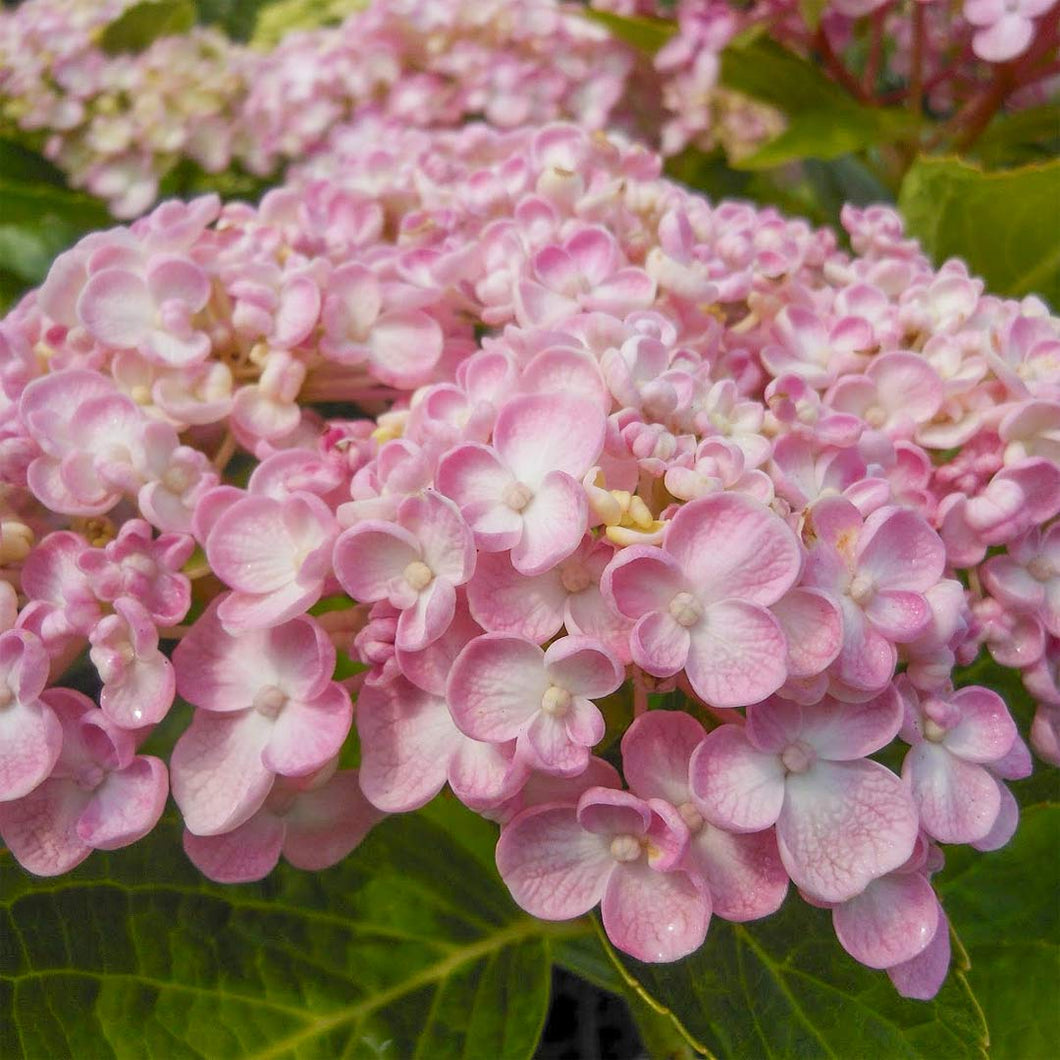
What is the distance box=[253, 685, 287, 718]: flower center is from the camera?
1.44 ft

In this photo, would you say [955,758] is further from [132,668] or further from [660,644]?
[132,668]

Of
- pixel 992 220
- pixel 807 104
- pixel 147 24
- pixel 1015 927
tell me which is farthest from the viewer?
pixel 147 24

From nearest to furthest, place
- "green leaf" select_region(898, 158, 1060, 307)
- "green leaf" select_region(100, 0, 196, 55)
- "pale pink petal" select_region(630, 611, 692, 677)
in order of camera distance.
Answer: "pale pink petal" select_region(630, 611, 692, 677), "green leaf" select_region(898, 158, 1060, 307), "green leaf" select_region(100, 0, 196, 55)

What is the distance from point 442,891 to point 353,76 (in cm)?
70

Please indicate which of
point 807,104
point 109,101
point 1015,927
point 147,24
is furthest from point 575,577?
point 147,24

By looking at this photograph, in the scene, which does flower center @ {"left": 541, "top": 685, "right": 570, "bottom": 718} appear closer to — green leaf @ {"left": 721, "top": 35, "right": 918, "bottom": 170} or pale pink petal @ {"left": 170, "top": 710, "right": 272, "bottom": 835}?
pale pink petal @ {"left": 170, "top": 710, "right": 272, "bottom": 835}

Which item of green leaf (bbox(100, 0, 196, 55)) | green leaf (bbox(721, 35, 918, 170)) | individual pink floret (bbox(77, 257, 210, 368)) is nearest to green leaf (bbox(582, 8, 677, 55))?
green leaf (bbox(721, 35, 918, 170))

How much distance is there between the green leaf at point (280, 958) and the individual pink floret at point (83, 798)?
0.30ft

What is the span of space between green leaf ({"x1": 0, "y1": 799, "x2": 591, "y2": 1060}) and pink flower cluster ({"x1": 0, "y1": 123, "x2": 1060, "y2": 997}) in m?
0.09

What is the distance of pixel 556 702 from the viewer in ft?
1.28

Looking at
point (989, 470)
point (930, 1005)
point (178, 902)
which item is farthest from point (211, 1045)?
point (989, 470)

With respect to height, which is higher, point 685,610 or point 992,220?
point 685,610

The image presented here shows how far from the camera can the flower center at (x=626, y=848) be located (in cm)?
41

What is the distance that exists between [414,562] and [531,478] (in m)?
0.05
